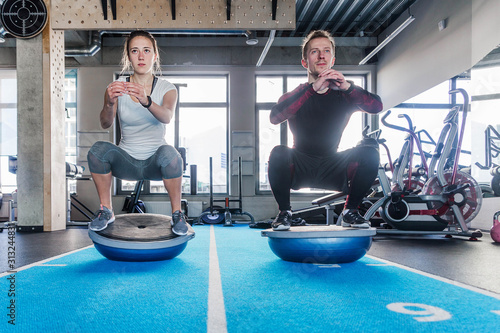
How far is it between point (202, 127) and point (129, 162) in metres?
7.03

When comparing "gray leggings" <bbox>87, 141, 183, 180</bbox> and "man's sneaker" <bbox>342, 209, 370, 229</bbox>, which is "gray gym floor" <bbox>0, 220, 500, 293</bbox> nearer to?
"man's sneaker" <bbox>342, 209, 370, 229</bbox>

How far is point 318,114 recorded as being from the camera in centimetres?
234

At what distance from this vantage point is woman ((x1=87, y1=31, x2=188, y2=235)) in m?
2.36

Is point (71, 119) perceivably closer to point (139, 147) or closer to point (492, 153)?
point (139, 147)

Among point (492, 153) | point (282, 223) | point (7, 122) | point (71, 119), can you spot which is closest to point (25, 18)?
point (71, 119)

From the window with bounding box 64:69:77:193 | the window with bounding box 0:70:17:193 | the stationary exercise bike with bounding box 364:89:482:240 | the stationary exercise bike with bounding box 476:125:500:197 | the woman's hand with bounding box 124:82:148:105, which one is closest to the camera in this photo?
the woman's hand with bounding box 124:82:148:105

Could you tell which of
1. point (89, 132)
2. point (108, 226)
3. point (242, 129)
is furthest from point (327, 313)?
point (89, 132)

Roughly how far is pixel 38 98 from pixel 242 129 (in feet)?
15.7

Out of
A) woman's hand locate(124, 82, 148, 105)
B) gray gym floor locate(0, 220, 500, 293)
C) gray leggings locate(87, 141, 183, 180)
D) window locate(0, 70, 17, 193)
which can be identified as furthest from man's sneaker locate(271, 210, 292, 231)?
window locate(0, 70, 17, 193)

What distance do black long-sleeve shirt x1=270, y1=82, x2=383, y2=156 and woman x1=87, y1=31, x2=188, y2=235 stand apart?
68cm

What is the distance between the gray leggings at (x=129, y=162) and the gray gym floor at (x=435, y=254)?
0.75 meters

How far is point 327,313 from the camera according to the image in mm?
1306

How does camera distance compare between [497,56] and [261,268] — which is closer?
[261,268]

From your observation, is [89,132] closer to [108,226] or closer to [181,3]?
[181,3]
